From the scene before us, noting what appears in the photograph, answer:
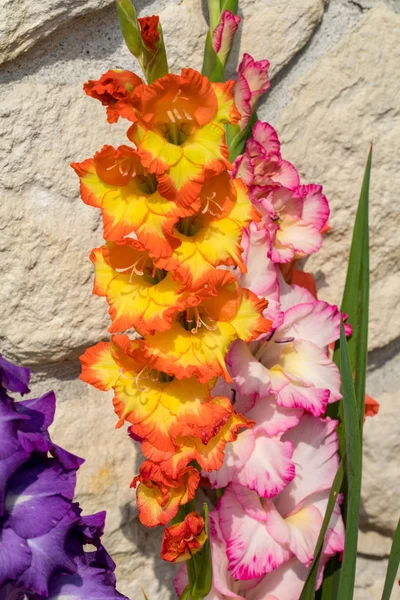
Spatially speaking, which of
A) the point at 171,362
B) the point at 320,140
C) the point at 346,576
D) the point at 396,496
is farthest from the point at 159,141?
the point at 396,496

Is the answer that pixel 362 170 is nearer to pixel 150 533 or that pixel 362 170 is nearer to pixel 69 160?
pixel 69 160

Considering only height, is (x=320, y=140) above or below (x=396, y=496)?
above

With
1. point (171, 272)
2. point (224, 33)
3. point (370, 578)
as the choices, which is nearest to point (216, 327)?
point (171, 272)

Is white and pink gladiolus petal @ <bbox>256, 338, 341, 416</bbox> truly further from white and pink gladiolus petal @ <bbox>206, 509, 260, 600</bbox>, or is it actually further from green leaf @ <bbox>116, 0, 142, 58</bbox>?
green leaf @ <bbox>116, 0, 142, 58</bbox>

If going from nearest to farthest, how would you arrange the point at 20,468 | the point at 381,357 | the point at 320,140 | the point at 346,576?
the point at 20,468 → the point at 346,576 → the point at 320,140 → the point at 381,357

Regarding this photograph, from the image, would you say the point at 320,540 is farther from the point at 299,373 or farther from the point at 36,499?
the point at 36,499

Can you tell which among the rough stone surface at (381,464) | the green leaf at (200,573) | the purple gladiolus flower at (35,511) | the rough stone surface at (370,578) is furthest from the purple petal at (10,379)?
the rough stone surface at (370,578)

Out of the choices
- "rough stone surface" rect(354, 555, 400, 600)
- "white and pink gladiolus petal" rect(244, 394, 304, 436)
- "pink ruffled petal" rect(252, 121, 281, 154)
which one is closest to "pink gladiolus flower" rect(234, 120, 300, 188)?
"pink ruffled petal" rect(252, 121, 281, 154)
